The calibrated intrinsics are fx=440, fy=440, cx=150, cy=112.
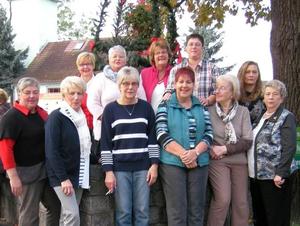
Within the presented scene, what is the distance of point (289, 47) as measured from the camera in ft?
21.7

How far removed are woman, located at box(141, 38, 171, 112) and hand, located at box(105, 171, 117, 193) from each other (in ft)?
3.30

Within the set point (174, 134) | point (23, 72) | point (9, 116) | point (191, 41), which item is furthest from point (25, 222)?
point (23, 72)

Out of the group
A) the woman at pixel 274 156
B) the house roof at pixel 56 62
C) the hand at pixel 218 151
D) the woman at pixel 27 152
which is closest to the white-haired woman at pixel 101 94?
the woman at pixel 27 152

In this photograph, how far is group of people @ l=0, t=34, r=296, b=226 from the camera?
4.36 meters

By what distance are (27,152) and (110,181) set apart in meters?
0.88

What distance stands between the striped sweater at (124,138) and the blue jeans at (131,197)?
0.08 metres

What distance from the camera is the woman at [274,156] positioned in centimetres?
491

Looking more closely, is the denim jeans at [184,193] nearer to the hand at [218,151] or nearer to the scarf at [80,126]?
the hand at [218,151]

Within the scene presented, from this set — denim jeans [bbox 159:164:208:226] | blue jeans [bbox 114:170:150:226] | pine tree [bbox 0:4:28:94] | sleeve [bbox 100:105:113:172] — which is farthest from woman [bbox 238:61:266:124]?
pine tree [bbox 0:4:28:94]

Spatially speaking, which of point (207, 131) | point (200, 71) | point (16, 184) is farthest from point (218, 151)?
point (16, 184)

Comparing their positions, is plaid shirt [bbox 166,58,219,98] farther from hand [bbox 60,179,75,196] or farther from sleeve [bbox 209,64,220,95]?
hand [bbox 60,179,75,196]

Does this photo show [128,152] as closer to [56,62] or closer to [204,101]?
[204,101]

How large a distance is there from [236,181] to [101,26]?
2.96 metres

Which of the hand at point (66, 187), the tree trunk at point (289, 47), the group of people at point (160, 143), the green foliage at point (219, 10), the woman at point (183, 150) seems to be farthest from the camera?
the green foliage at point (219, 10)
